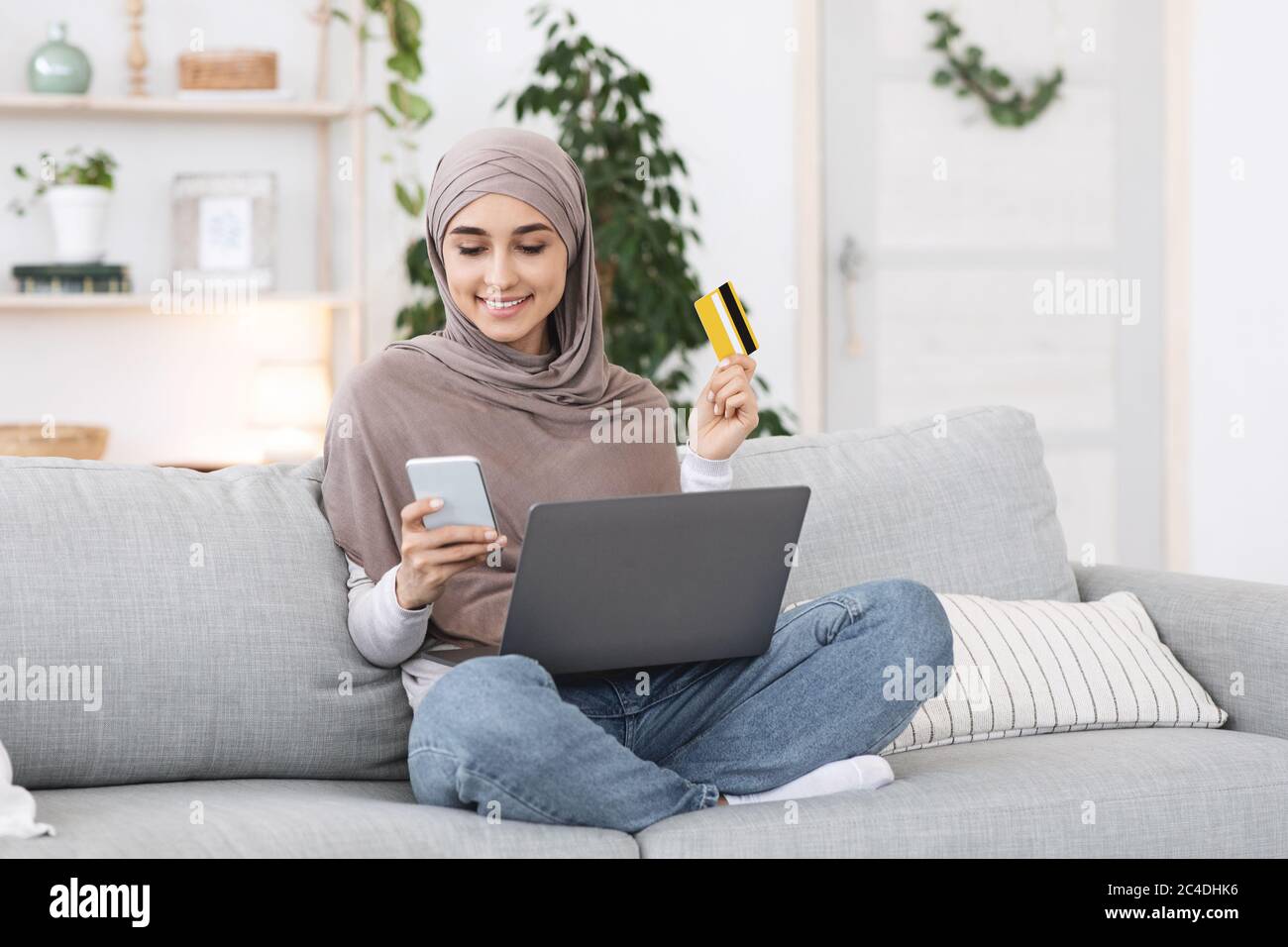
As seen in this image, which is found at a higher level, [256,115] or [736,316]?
[256,115]

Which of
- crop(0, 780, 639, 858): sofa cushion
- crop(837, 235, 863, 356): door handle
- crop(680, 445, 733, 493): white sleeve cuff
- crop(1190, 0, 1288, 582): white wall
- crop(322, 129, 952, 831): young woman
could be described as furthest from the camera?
crop(1190, 0, 1288, 582): white wall

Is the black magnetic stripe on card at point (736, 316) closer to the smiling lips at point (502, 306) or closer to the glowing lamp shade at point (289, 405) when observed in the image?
the smiling lips at point (502, 306)

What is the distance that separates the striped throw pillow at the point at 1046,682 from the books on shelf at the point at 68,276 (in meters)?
2.13

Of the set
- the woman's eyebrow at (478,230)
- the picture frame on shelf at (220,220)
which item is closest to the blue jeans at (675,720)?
the woman's eyebrow at (478,230)

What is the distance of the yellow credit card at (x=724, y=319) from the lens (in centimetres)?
174

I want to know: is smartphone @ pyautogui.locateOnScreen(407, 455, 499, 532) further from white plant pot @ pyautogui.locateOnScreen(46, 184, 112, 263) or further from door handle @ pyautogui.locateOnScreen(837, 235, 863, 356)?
door handle @ pyautogui.locateOnScreen(837, 235, 863, 356)

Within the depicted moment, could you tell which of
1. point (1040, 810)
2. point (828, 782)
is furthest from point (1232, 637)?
point (828, 782)

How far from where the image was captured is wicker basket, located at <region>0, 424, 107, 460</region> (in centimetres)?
316

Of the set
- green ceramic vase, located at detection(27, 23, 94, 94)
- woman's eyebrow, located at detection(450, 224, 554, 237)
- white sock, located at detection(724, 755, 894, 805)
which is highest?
green ceramic vase, located at detection(27, 23, 94, 94)

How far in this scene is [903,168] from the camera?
13.1ft

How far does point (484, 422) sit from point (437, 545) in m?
0.32

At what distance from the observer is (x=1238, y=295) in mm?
4191

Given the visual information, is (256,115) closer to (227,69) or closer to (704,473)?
(227,69)

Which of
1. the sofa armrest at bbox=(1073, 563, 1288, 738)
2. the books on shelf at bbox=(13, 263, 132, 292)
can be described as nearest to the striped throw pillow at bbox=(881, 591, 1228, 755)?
the sofa armrest at bbox=(1073, 563, 1288, 738)
